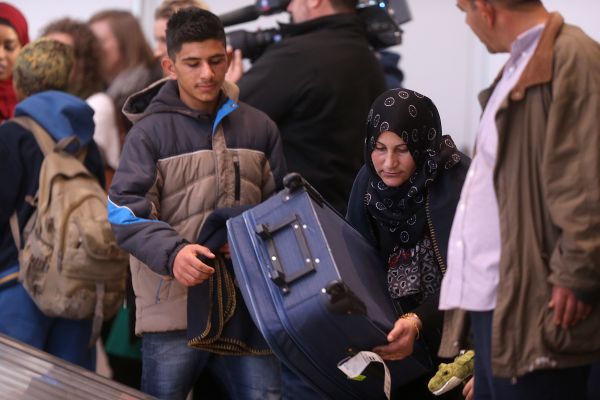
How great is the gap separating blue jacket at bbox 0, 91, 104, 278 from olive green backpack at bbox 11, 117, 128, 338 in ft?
0.08

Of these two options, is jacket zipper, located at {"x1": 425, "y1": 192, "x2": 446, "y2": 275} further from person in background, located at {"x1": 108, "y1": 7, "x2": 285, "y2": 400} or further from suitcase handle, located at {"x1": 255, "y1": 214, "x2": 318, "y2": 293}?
person in background, located at {"x1": 108, "y1": 7, "x2": 285, "y2": 400}

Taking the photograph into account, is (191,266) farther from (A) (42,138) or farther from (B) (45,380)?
(A) (42,138)

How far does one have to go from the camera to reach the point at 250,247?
2613 mm

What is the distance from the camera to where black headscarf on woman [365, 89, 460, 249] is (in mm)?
2645

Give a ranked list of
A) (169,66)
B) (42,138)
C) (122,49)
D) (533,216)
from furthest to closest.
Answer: (122,49) < (42,138) < (169,66) < (533,216)

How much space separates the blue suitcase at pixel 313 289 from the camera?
8.06ft

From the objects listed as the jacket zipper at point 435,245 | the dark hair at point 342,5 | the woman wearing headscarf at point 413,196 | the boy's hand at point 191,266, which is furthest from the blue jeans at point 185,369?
the dark hair at point 342,5

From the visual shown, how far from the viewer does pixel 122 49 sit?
16.5 ft

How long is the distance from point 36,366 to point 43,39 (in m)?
1.29

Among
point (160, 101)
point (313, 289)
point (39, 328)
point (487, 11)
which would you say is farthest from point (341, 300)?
point (39, 328)

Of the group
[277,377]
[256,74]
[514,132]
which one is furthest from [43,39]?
[514,132]

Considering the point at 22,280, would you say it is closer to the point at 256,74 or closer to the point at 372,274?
the point at 256,74

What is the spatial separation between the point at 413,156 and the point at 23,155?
1.45 m

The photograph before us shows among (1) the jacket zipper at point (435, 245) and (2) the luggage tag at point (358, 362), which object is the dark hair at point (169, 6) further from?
(2) the luggage tag at point (358, 362)
